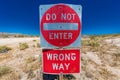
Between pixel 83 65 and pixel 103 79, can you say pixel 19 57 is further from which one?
pixel 103 79

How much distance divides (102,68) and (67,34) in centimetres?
712

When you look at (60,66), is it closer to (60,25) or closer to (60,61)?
(60,61)

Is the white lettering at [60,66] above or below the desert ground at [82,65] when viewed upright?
above

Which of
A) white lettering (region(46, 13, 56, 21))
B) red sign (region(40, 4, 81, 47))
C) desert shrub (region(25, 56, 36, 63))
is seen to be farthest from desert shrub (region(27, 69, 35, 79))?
white lettering (region(46, 13, 56, 21))

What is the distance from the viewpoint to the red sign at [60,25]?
5000 mm

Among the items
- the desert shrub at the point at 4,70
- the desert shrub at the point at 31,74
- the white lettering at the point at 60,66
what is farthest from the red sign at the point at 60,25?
the desert shrub at the point at 4,70

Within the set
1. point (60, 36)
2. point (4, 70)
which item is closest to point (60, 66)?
point (60, 36)

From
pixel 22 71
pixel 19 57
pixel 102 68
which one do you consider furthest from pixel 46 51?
pixel 19 57

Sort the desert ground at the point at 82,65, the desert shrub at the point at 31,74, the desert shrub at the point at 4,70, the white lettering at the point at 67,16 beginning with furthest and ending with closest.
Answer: the desert shrub at the point at 4,70 < the desert ground at the point at 82,65 < the desert shrub at the point at 31,74 < the white lettering at the point at 67,16

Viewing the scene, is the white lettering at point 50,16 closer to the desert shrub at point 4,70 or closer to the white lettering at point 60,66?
the white lettering at point 60,66

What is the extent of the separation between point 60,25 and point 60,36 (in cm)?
22

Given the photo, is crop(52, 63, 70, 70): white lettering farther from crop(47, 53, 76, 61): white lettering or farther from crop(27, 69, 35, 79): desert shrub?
crop(27, 69, 35, 79): desert shrub

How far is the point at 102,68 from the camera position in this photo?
11.8 m

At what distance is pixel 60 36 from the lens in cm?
505
